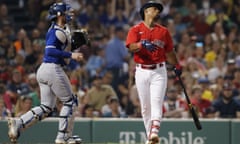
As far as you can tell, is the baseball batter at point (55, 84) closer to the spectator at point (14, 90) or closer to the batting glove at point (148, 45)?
the batting glove at point (148, 45)

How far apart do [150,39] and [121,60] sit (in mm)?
7707

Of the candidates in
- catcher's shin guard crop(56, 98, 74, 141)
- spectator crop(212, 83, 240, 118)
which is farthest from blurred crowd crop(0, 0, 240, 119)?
catcher's shin guard crop(56, 98, 74, 141)

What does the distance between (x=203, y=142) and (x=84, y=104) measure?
2867mm

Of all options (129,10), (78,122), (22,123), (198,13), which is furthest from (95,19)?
(22,123)

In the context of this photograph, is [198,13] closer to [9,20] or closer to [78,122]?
[9,20]

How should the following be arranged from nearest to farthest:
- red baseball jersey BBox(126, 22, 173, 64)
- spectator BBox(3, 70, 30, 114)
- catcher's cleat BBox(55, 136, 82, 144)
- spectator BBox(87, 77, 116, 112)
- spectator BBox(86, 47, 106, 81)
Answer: catcher's cleat BBox(55, 136, 82, 144) < red baseball jersey BBox(126, 22, 173, 64) < spectator BBox(3, 70, 30, 114) < spectator BBox(87, 77, 116, 112) < spectator BBox(86, 47, 106, 81)

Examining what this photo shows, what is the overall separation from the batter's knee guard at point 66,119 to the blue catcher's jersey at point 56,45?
0.59 m

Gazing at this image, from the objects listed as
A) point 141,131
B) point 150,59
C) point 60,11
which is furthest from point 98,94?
point 60,11

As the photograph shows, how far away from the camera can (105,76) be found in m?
19.7

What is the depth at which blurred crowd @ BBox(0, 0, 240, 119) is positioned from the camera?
18172 millimetres

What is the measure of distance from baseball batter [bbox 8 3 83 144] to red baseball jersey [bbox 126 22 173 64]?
0.89 metres

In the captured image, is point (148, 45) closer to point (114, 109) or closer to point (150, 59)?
point (150, 59)

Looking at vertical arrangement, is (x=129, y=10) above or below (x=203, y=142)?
above

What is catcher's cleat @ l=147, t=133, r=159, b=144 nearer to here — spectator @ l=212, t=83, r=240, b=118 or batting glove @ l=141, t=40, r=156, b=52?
batting glove @ l=141, t=40, r=156, b=52
